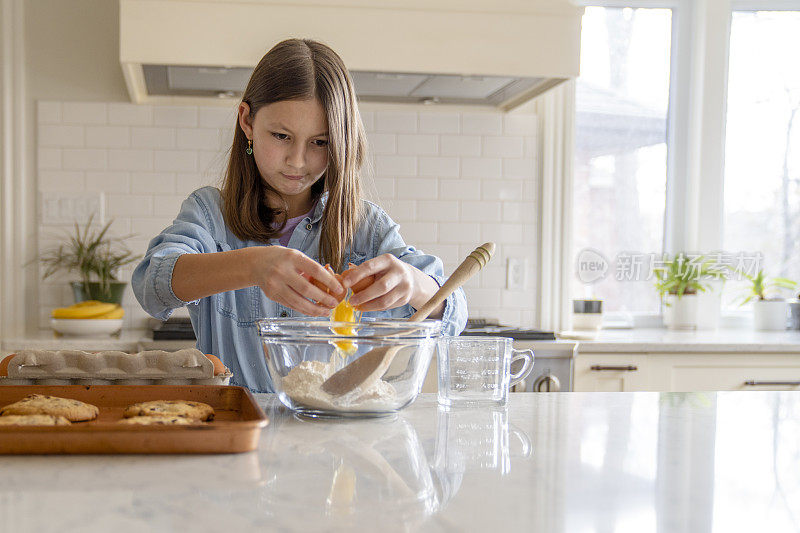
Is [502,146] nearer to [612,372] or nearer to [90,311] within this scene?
[612,372]

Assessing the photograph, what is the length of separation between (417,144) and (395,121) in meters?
0.12

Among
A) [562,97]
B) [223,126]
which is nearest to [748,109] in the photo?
[562,97]

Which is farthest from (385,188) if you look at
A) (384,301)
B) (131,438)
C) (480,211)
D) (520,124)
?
(131,438)

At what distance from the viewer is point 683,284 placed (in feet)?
10.9

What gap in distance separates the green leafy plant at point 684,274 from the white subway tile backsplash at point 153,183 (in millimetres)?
2019

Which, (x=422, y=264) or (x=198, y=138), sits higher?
(x=198, y=138)

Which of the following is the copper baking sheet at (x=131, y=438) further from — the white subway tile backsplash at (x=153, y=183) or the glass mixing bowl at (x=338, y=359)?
the white subway tile backsplash at (x=153, y=183)

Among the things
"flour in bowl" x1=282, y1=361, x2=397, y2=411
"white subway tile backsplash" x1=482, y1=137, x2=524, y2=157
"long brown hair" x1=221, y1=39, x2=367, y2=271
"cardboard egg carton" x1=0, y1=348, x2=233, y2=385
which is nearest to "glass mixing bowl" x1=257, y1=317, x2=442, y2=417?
"flour in bowl" x1=282, y1=361, x2=397, y2=411

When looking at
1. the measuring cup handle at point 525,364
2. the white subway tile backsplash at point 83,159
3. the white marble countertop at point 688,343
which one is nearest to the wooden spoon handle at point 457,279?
the measuring cup handle at point 525,364

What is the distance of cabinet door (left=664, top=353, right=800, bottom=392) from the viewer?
2.76 meters

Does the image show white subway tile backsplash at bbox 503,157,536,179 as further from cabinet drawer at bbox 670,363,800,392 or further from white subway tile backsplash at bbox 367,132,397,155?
cabinet drawer at bbox 670,363,800,392

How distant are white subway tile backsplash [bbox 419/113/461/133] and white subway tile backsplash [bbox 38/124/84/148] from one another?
129cm

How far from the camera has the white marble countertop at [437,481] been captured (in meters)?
0.60

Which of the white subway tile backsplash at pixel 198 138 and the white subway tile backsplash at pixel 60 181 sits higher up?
the white subway tile backsplash at pixel 198 138
